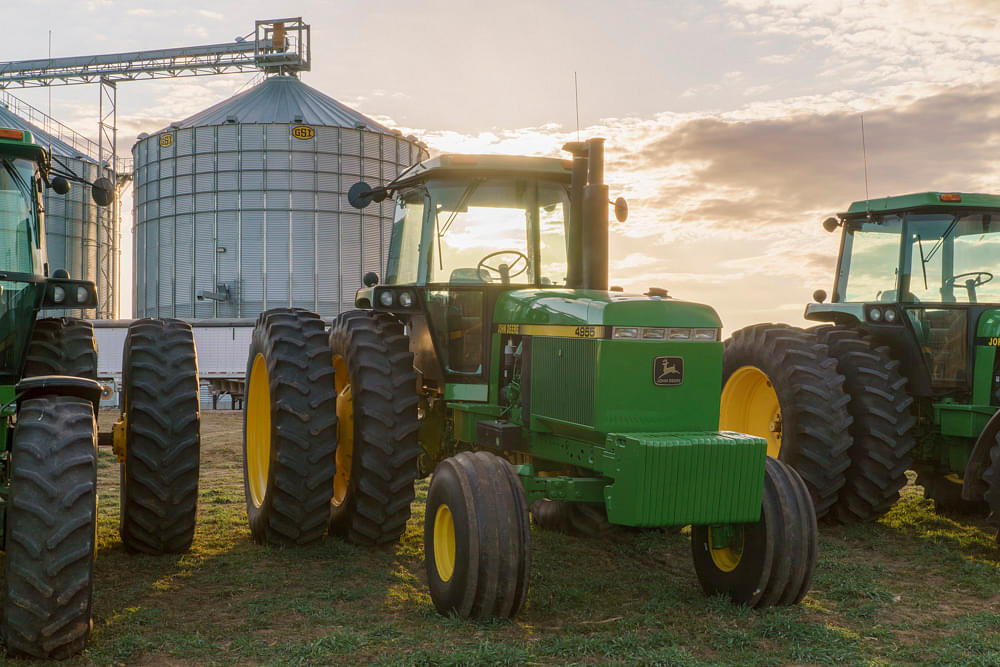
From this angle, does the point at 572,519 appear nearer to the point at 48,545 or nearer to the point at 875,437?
the point at 875,437

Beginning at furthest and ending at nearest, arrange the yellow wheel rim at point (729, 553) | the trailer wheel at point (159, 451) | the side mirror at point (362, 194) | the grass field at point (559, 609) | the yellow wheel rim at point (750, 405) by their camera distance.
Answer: the yellow wheel rim at point (750, 405)
the side mirror at point (362, 194)
the trailer wheel at point (159, 451)
the yellow wheel rim at point (729, 553)
the grass field at point (559, 609)

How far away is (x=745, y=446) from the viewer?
4.85 meters

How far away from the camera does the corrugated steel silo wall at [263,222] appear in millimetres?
27875

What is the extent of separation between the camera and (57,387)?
4785 millimetres

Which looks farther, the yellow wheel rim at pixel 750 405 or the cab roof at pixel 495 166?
the yellow wheel rim at pixel 750 405

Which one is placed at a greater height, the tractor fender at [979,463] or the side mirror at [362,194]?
the side mirror at [362,194]

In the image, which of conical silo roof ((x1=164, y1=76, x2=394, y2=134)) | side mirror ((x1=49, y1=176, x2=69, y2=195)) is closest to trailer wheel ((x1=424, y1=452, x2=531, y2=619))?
side mirror ((x1=49, y1=176, x2=69, y2=195))

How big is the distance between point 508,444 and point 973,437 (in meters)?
4.12

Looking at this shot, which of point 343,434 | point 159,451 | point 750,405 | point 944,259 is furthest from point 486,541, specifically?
point 944,259

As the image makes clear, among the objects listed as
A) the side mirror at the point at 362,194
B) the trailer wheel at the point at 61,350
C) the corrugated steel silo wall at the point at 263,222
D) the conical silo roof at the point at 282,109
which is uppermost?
the conical silo roof at the point at 282,109

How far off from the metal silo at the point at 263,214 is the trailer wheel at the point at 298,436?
21.3 meters

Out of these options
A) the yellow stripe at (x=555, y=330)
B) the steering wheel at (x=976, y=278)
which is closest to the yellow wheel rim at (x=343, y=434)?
the yellow stripe at (x=555, y=330)

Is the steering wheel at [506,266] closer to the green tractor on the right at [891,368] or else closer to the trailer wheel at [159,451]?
the trailer wheel at [159,451]

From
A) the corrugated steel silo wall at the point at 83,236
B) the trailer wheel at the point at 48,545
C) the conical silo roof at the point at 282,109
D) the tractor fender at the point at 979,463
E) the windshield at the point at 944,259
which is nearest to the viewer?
the trailer wheel at the point at 48,545
